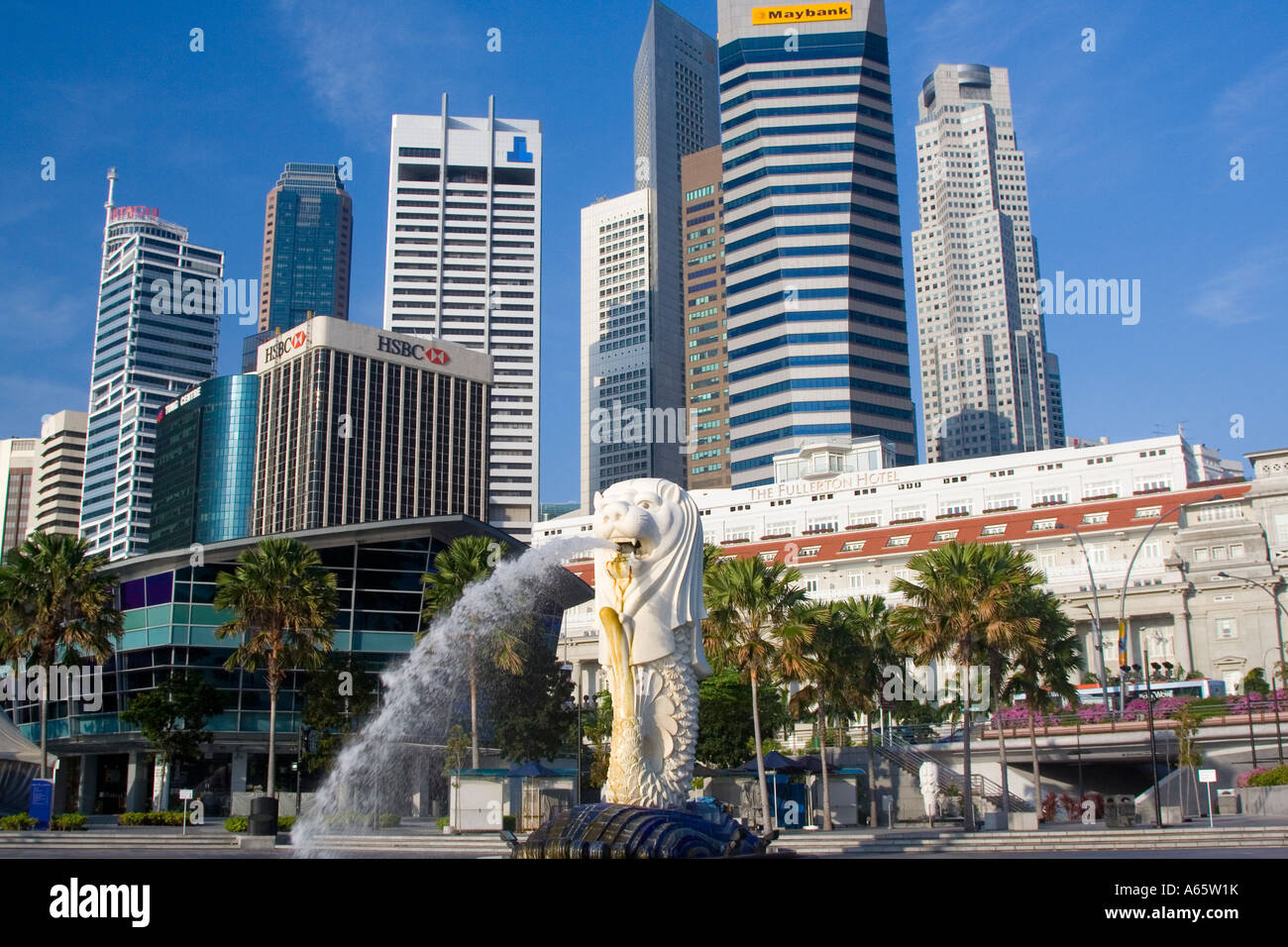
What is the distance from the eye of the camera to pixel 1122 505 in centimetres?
10069

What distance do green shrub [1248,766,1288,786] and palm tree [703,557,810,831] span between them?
17070 millimetres

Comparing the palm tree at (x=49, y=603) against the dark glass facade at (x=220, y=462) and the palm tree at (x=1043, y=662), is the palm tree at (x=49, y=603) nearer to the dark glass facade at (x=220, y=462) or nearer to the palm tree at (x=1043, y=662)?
the palm tree at (x=1043, y=662)

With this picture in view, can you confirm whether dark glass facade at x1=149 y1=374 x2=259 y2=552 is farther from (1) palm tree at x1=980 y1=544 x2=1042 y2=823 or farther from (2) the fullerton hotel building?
(1) palm tree at x1=980 y1=544 x2=1042 y2=823

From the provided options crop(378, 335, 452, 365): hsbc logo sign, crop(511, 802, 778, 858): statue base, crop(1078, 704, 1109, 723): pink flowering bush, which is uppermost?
crop(378, 335, 452, 365): hsbc logo sign

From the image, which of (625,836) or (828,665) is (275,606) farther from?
(625,836)

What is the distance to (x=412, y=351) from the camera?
188 meters

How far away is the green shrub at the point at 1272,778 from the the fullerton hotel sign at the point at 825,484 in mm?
88634

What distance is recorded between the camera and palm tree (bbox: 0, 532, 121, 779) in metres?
47.9

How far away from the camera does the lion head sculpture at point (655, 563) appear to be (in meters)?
26.2

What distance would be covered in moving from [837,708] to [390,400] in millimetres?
141632

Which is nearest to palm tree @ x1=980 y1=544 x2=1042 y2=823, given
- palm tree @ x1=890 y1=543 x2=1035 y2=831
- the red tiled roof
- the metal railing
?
palm tree @ x1=890 y1=543 x2=1035 y2=831

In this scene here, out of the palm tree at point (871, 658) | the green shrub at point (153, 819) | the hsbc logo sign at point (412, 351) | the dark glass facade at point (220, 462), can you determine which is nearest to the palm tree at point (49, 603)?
the green shrub at point (153, 819)
